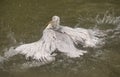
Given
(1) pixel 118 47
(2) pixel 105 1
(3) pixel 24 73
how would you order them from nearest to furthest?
(3) pixel 24 73 < (1) pixel 118 47 < (2) pixel 105 1

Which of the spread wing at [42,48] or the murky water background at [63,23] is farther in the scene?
the spread wing at [42,48]

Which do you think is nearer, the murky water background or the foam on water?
the murky water background

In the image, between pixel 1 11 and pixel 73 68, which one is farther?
pixel 1 11

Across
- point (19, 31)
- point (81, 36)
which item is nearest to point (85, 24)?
point (81, 36)

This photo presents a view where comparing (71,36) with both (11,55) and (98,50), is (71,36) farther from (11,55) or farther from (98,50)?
(11,55)
